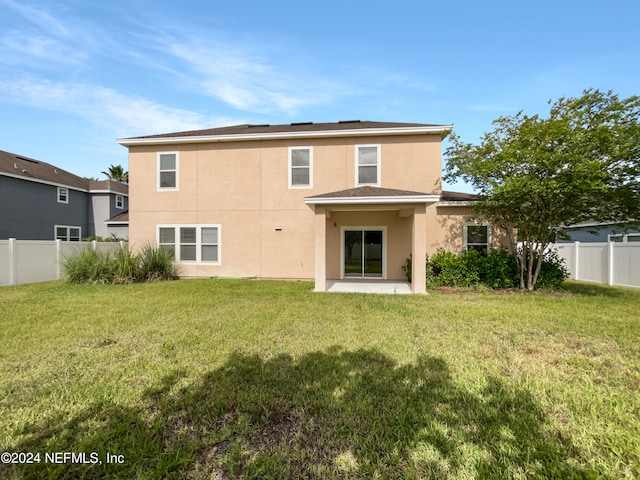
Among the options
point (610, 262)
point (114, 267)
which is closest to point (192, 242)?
point (114, 267)

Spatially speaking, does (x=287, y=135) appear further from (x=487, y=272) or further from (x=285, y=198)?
(x=487, y=272)

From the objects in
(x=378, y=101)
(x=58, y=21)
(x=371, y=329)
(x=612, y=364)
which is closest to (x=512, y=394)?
(x=612, y=364)

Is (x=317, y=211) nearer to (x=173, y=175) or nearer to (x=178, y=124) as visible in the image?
(x=173, y=175)

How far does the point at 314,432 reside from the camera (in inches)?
101

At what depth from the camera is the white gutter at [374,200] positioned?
29.3 ft

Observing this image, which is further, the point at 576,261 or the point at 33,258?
the point at 576,261

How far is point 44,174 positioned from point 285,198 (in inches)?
723

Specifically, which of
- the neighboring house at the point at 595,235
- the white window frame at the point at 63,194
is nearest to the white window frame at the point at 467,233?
the neighboring house at the point at 595,235

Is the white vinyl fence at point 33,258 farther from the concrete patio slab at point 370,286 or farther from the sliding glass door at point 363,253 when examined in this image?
the sliding glass door at point 363,253

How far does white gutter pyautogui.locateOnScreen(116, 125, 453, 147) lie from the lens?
36.8 feet

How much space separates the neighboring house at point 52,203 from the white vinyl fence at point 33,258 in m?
7.98

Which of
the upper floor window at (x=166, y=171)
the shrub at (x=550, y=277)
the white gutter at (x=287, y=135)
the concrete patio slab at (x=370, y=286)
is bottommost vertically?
the concrete patio slab at (x=370, y=286)

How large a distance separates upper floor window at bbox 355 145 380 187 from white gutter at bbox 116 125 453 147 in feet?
1.87

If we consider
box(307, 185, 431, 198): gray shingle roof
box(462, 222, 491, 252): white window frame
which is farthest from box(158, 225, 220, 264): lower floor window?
box(462, 222, 491, 252): white window frame
